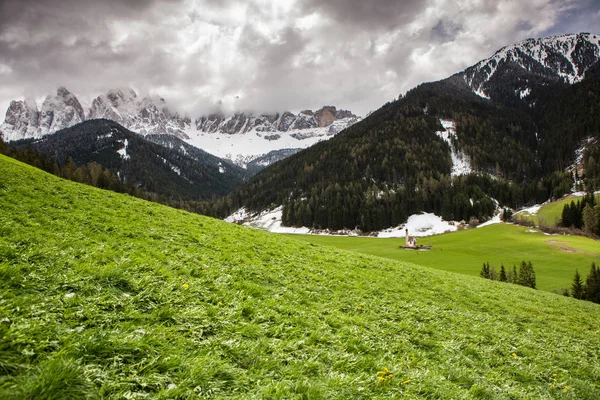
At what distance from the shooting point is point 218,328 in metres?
6.80

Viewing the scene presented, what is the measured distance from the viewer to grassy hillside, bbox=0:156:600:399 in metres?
4.59

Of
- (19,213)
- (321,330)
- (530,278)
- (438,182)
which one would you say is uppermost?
(438,182)

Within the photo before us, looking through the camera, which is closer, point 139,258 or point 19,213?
point 139,258

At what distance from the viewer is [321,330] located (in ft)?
27.0

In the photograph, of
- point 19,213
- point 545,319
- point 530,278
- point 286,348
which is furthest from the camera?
point 530,278

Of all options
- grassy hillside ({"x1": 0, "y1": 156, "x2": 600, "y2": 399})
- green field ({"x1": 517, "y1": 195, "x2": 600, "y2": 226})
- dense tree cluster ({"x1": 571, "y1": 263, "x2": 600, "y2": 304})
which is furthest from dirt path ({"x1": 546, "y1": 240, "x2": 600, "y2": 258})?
grassy hillside ({"x1": 0, "y1": 156, "x2": 600, "y2": 399})


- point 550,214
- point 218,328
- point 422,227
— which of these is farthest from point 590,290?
point 550,214

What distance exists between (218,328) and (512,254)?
357ft

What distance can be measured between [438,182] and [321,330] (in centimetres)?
21293

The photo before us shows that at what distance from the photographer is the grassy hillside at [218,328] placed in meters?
4.59

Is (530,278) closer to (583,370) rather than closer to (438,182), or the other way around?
(583,370)

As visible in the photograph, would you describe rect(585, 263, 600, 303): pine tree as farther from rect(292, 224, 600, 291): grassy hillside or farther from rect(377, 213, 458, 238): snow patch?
rect(377, 213, 458, 238): snow patch

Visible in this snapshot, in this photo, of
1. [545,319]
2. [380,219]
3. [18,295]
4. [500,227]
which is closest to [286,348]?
[18,295]

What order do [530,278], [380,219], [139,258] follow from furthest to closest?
1. [380,219]
2. [530,278]
3. [139,258]
